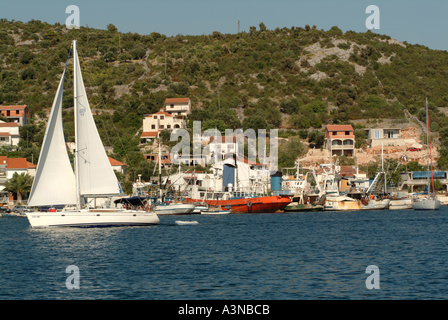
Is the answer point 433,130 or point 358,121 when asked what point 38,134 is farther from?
point 433,130

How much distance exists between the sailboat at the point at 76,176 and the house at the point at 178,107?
313 ft

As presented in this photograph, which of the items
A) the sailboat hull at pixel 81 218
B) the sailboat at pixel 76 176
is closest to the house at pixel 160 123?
the sailboat at pixel 76 176

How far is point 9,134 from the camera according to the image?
120 m

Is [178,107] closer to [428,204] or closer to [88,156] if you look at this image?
[428,204]

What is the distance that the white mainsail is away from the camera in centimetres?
4378

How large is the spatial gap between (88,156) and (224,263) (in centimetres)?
2026

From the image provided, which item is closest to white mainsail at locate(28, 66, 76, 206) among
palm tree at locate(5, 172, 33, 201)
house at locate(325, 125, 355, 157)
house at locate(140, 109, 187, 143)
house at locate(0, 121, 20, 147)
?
palm tree at locate(5, 172, 33, 201)

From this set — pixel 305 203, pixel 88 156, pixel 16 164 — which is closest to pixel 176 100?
pixel 16 164

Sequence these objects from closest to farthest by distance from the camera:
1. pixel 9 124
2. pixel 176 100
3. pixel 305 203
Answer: pixel 305 203, pixel 9 124, pixel 176 100

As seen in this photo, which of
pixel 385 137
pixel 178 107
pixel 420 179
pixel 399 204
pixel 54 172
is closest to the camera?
pixel 54 172

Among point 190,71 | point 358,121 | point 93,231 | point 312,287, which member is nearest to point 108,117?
point 190,71

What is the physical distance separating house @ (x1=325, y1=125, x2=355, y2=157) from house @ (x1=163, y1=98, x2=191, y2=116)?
39952 mm

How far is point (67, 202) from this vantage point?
44.4 meters

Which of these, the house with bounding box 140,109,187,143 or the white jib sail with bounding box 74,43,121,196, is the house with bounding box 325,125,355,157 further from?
the white jib sail with bounding box 74,43,121,196
